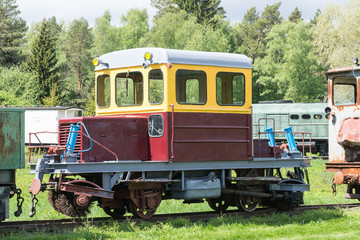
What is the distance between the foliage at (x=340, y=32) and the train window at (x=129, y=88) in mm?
34904

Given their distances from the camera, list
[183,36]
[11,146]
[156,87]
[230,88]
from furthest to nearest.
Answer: [183,36] → [230,88] → [156,87] → [11,146]

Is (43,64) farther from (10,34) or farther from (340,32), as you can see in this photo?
(340,32)

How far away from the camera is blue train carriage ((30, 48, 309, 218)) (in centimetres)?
1199

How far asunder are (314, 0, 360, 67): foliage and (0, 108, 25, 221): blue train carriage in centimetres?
3753

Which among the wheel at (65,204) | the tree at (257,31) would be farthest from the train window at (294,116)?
the tree at (257,31)

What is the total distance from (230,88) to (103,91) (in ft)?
9.20

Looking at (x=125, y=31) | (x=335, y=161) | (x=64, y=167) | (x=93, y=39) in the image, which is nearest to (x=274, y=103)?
(x=335, y=161)

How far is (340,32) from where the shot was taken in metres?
47.8

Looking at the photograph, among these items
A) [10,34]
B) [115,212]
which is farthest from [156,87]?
[10,34]

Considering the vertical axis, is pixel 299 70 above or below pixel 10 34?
below

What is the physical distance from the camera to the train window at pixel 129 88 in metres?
12.9

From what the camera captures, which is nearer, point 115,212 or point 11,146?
point 11,146

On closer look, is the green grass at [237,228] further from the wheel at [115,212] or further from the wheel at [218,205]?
the wheel at [218,205]

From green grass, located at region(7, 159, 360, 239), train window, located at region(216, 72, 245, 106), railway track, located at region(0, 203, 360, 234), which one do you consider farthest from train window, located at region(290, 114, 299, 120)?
train window, located at region(216, 72, 245, 106)
